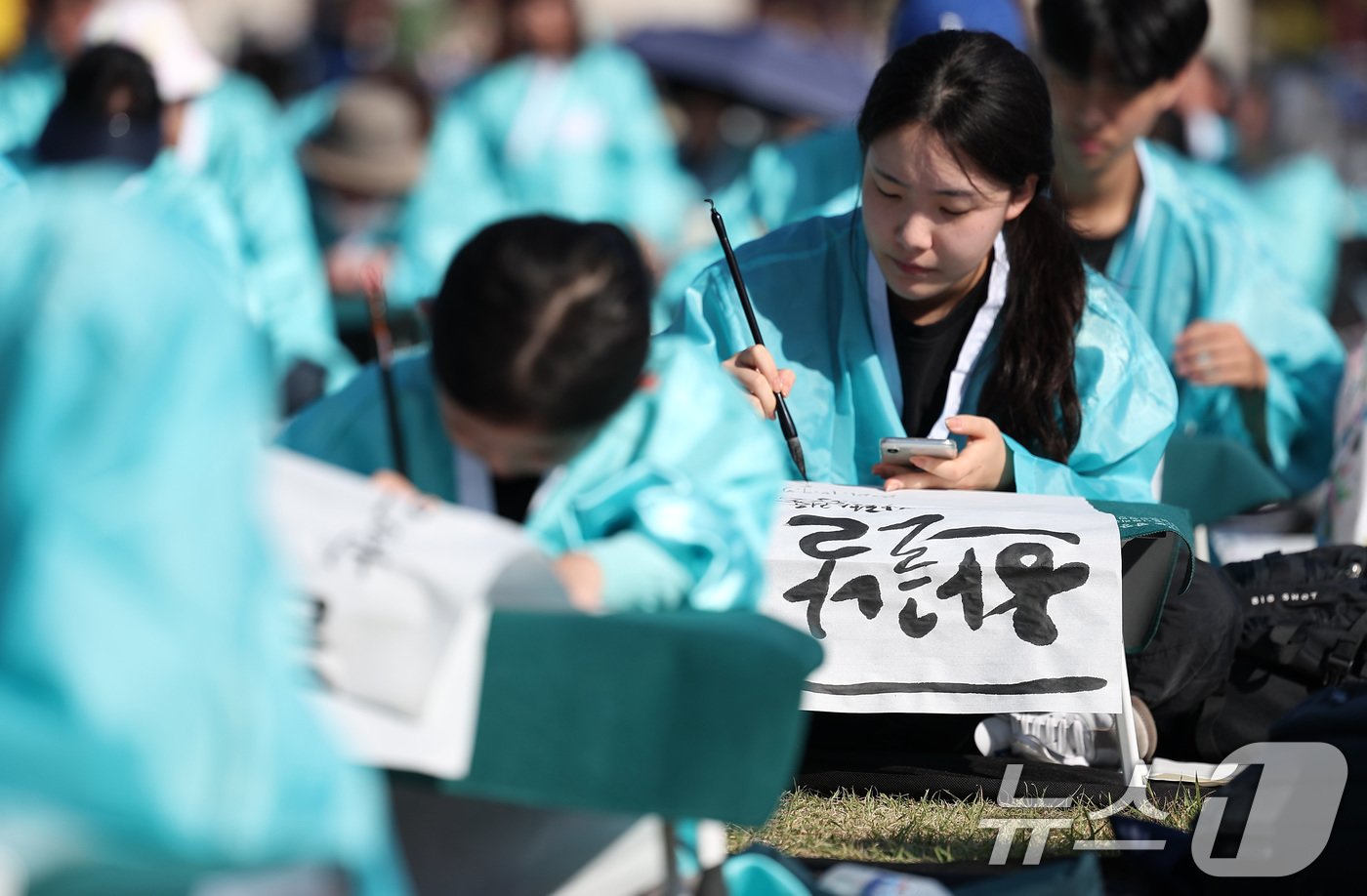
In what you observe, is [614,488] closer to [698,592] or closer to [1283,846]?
[698,592]

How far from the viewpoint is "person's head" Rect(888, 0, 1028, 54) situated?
4965 mm

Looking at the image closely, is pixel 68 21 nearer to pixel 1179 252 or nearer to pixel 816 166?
pixel 816 166

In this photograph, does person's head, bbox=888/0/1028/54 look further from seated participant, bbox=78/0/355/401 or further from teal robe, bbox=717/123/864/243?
seated participant, bbox=78/0/355/401

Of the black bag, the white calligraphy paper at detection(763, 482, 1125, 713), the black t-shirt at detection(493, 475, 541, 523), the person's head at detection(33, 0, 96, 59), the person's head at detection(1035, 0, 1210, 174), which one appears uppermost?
the person's head at detection(1035, 0, 1210, 174)

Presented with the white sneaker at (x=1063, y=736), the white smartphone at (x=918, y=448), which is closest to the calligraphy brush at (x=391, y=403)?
the white smartphone at (x=918, y=448)

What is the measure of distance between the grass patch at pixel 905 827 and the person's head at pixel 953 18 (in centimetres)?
213

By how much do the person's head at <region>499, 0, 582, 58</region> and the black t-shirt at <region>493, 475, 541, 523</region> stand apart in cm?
602

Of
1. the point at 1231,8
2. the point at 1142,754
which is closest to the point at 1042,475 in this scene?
the point at 1142,754

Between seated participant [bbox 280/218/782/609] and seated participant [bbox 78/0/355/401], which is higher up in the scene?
seated participant [bbox 280/218/782/609]

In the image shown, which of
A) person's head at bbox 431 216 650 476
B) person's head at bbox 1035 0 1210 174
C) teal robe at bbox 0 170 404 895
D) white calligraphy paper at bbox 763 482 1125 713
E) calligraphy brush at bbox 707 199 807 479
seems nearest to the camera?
teal robe at bbox 0 170 404 895

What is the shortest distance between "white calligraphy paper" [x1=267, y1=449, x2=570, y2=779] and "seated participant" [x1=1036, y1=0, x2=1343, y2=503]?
2.76 m

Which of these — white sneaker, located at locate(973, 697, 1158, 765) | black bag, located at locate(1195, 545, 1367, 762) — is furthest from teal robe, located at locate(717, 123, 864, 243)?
white sneaker, located at locate(973, 697, 1158, 765)

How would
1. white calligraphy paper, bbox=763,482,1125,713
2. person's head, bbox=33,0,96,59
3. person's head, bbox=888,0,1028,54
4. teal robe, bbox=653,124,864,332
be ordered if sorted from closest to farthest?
white calligraphy paper, bbox=763,482,1125,713 < person's head, bbox=888,0,1028,54 < teal robe, bbox=653,124,864,332 < person's head, bbox=33,0,96,59

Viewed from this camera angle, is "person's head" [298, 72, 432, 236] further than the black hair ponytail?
Yes
